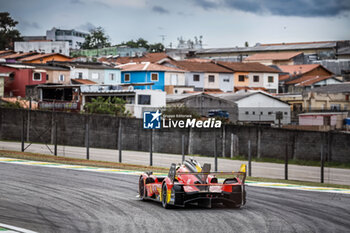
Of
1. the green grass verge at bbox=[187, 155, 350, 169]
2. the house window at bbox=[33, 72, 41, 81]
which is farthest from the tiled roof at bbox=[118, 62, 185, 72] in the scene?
→ the green grass verge at bbox=[187, 155, 350, 169]

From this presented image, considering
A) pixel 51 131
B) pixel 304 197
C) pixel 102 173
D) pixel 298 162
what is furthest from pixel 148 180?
pixel 51 131

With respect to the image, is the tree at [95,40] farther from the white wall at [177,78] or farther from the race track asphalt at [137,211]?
the race track asphalt at [137,211]

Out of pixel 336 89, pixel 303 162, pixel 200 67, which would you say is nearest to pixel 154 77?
pixel 200 67

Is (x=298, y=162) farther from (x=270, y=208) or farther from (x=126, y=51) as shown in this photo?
(x=126, y=51)

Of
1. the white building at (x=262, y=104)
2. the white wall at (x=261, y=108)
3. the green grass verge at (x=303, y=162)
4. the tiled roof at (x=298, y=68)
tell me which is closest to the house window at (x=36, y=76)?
the white building at (x=262, y=104)

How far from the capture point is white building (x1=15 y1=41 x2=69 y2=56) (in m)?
137

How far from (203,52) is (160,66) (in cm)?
6012

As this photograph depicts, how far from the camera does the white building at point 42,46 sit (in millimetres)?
136750

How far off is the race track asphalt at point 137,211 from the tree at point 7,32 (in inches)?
5261

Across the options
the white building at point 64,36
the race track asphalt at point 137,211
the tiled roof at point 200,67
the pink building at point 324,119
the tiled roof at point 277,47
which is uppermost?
the white building at point 64,36

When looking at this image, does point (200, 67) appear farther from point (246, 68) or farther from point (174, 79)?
point (246, 68)

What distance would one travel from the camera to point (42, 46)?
138 metres

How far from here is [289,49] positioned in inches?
5719

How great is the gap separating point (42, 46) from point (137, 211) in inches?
5030
